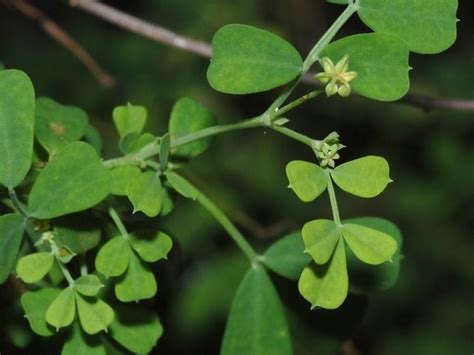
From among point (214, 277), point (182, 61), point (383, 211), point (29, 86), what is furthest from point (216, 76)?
point (383, 211)

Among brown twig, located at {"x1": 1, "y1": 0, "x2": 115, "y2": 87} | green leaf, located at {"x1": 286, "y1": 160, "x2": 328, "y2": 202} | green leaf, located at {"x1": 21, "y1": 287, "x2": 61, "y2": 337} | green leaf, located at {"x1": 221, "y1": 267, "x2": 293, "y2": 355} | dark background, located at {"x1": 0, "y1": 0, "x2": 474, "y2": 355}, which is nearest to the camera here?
green leaf, located at {"x1": 286, "y1": 160, "x2": 328, "y2": 202}

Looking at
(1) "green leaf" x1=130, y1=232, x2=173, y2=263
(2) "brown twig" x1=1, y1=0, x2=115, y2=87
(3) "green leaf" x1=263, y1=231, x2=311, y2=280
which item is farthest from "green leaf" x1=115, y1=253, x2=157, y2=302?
(2) "brown twig" x1=1, y1=0, x2=115, y2=87

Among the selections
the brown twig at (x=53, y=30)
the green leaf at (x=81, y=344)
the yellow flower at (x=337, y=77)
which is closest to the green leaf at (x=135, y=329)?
the green leaf at (x=81, y=344)

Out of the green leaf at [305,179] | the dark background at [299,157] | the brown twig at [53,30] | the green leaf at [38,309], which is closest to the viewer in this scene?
the green leaf at [305,179]

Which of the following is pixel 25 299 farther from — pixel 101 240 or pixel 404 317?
pixel 404 317

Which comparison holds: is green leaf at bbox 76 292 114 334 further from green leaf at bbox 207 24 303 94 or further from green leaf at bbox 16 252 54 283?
green leaf at bbox 207 24 303 94

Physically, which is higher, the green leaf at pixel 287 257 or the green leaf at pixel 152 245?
the green leaf at pixel 152 245

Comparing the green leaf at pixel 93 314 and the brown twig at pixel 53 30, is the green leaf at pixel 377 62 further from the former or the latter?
the brown twig at pixel 53 30

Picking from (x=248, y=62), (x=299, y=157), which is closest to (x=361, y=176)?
(x=248, y=62)
